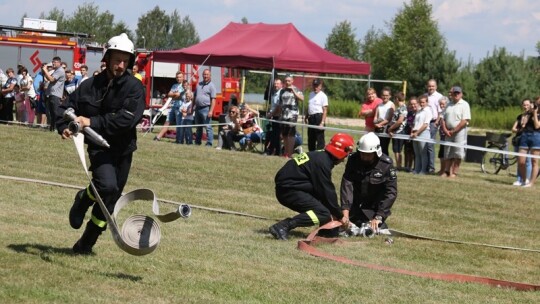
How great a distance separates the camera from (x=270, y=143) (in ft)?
76.1

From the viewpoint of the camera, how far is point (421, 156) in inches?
787

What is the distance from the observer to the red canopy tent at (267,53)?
2459 cm

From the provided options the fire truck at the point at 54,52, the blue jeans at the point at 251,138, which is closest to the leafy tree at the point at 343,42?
the fire truck at the point at 54,52

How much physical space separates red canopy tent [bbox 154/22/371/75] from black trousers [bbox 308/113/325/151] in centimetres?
238

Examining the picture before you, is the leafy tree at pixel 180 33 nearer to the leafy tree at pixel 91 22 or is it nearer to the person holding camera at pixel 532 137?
the leafy tree at pixel 91 22

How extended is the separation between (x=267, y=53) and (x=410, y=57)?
2122 inches

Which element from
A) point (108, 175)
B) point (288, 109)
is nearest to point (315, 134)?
point (288, 109)

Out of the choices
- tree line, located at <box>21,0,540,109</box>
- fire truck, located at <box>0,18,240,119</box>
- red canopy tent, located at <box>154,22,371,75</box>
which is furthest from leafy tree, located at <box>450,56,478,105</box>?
red canopy tent, located at <box>154,22,371,75</box>

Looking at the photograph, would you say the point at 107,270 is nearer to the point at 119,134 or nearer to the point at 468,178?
the point at 119,134

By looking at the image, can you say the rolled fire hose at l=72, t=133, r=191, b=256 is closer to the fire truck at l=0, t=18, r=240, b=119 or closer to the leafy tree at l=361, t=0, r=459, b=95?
the fire truck at l=0, t=18, r=240, b=119

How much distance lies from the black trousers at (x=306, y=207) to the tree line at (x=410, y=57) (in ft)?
124

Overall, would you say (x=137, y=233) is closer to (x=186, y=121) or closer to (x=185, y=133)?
(x=186, y=121)

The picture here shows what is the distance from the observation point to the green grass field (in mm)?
7262

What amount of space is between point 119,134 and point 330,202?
3514 mm
